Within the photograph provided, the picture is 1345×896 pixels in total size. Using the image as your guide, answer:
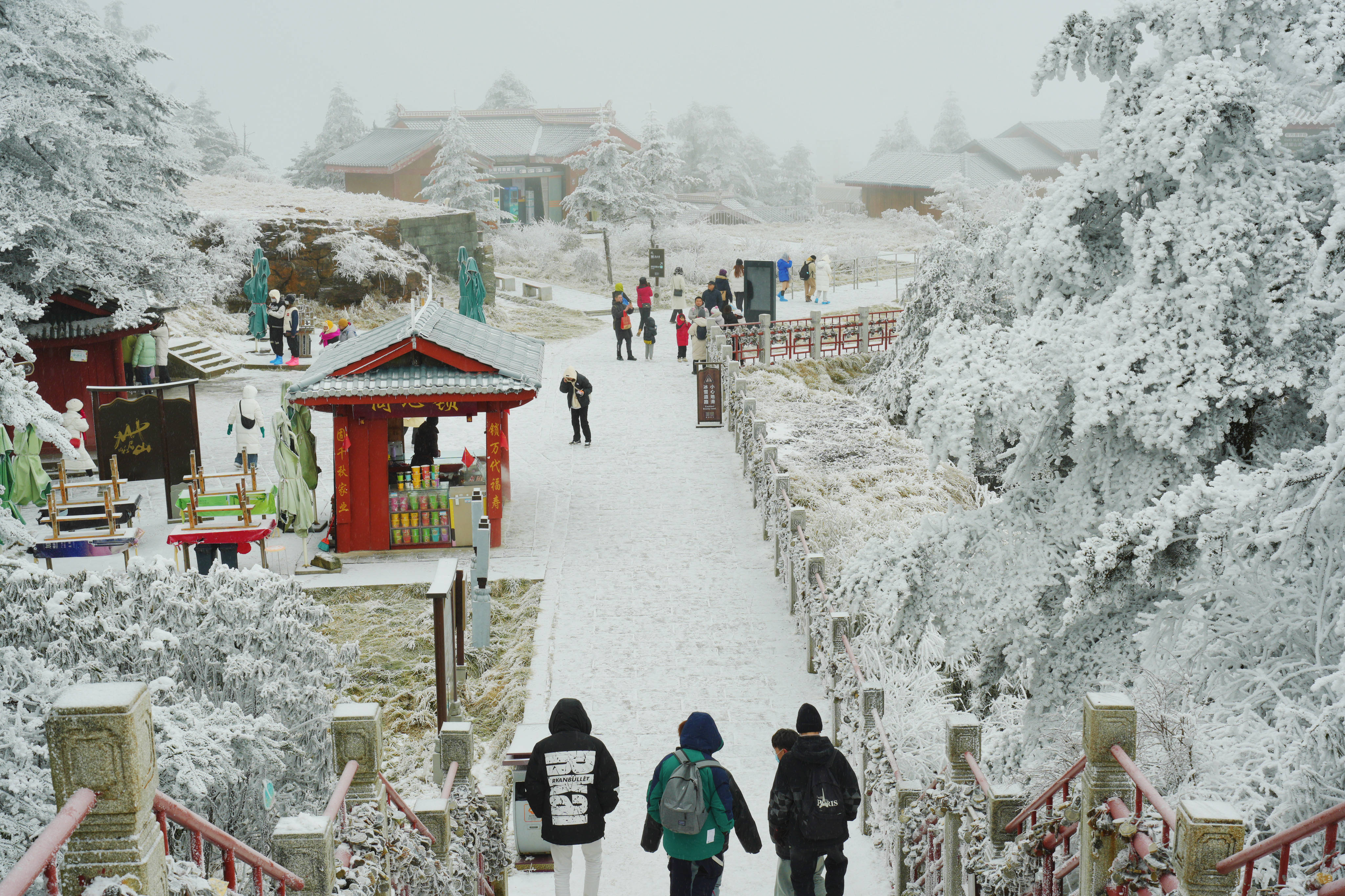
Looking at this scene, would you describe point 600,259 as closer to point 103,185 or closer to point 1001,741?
point 103,185

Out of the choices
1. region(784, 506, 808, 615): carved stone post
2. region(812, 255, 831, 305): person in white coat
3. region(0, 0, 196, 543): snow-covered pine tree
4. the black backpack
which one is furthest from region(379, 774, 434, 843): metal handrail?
region(812, 255, 831, 305): person in white coat

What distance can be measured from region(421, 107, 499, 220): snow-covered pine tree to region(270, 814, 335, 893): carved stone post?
45.4 m

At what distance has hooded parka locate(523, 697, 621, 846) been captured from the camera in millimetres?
6539

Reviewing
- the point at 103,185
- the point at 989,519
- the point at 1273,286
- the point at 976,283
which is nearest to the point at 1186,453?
the point at 1273,286

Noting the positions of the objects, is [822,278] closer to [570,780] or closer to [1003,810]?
[570,780]

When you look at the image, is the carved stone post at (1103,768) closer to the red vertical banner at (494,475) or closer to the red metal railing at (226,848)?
the red metal railing at (226,848)

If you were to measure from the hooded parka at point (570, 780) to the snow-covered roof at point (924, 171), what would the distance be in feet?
184

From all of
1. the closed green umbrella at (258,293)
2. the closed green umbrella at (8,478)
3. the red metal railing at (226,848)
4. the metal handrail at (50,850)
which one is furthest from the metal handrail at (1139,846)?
the closed green umbrella at (258,293)

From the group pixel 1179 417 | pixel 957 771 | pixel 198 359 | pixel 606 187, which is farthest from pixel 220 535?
pixel 606 187

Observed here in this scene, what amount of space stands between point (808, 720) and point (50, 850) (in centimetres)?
404

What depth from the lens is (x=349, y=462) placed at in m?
15.3

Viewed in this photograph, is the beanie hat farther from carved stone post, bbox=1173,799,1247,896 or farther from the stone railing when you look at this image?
carved stone post, bbox=1173,799,1247,896

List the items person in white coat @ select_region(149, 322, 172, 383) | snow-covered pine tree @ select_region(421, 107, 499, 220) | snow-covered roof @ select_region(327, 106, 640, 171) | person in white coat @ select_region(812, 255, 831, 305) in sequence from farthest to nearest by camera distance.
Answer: snow-covered roof @ select_region(327, 106, 640, 171)
snow-covered pine tree @ select_region(421, 107, 499, 220)
person in white coat @ select_region(812, 255, 831, 305)
person in white coat @ select_region(149, 322, 172, 383)

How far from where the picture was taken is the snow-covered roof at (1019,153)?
67000 millimetres
